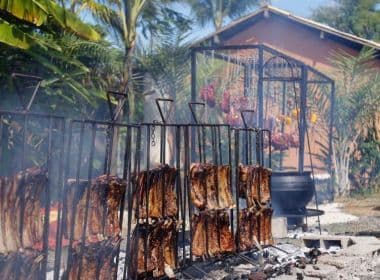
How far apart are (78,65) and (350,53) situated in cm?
1171

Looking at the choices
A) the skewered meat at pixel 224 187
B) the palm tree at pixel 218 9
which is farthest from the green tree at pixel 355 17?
the skewered meat at pixel 224 187

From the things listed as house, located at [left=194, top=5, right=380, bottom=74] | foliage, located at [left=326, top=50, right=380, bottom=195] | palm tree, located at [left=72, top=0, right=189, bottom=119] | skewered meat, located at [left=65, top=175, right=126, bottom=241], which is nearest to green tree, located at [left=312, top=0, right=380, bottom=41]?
house, located at [left=194, top=5, right=380, bottom=74]

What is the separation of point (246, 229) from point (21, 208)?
11.8 ft

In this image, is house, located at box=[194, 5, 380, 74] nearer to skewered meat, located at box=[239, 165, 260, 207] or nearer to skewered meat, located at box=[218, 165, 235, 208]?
skewered meat, located at box=[239, 165, 260, 207]

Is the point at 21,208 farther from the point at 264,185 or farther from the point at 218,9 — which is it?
the point at 218,9

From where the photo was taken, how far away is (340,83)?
1931 centimetres

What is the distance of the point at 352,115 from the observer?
18.5 m

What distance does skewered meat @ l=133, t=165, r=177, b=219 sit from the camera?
5.75 metres

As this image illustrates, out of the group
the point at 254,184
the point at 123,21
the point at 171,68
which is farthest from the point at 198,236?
the point at 171,68

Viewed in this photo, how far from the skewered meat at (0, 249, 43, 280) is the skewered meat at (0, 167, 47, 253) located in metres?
0.06

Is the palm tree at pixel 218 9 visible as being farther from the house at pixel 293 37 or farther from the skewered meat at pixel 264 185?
the skewered meat at pixel 264 185

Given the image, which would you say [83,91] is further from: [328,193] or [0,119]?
[0,119]

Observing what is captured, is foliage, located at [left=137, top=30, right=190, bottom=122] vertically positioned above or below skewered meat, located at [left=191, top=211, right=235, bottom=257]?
above

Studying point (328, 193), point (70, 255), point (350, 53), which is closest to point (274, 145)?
point (328, 193)
